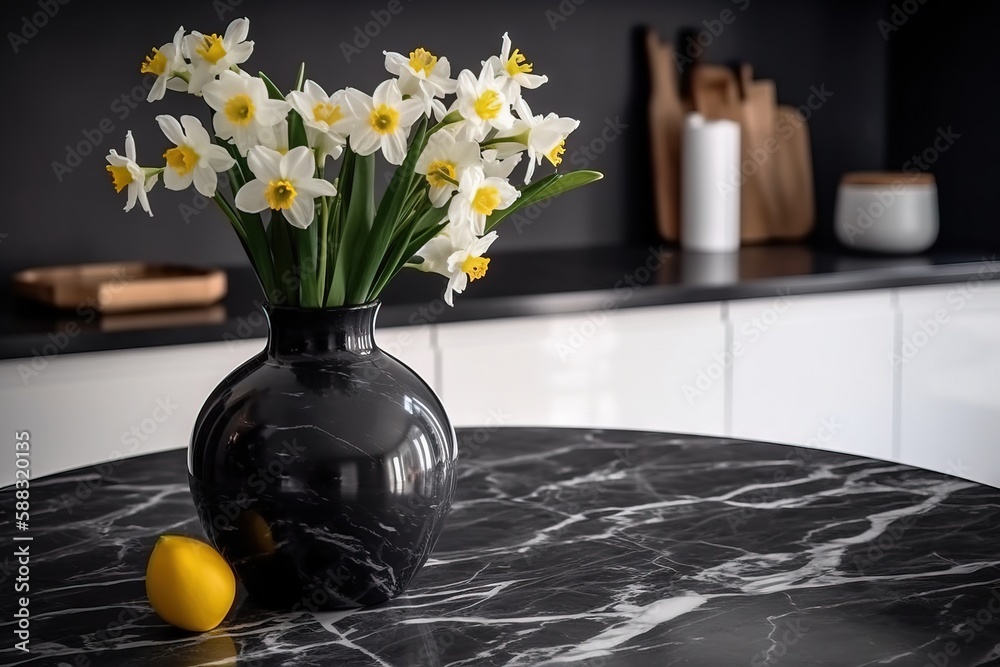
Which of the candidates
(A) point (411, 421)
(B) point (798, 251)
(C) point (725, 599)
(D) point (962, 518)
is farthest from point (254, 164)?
(B) point (798, 251)

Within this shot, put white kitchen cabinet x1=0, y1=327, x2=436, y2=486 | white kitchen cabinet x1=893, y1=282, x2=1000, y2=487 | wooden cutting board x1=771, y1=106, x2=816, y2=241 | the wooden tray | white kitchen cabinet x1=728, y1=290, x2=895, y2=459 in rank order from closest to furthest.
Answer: white kitchen cabinet x1=0, y1=327, x2=436, y2=486 < the wooden tray < white kitchen cabinet x1=728, y1=290, x2=895, y2=459 < white kitchen cabinet x1=893, y1=282, x2=1000, y2=487 < wooden cutting board x1=771, y1=106, x2=816, y2=241

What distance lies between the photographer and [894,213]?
2.75 m

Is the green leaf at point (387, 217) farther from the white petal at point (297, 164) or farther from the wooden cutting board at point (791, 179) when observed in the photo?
the wooden cutting board at point (791, 179)

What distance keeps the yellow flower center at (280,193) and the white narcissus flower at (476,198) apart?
124 millimetres

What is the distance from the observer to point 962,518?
117 cm

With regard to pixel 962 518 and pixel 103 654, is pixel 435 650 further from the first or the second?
pixel 962 518

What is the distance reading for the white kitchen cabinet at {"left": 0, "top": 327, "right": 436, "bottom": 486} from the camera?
1.92 meters

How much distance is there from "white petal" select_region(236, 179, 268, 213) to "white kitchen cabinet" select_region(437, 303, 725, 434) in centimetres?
127

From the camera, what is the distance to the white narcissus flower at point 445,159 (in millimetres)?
902

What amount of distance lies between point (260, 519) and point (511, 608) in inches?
8.7

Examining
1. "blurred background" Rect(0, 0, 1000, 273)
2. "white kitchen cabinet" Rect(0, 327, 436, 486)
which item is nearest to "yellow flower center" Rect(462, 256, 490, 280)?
"white kitchen cabinet" Rect(0, 327, 436, 486)

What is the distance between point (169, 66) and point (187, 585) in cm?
42

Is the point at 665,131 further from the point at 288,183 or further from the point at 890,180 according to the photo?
the point at 288,183

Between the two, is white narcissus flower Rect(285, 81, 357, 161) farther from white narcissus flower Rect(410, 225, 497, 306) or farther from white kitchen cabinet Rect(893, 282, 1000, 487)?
white kitchen cabinet Rect(893, 282, 1000, 487)
